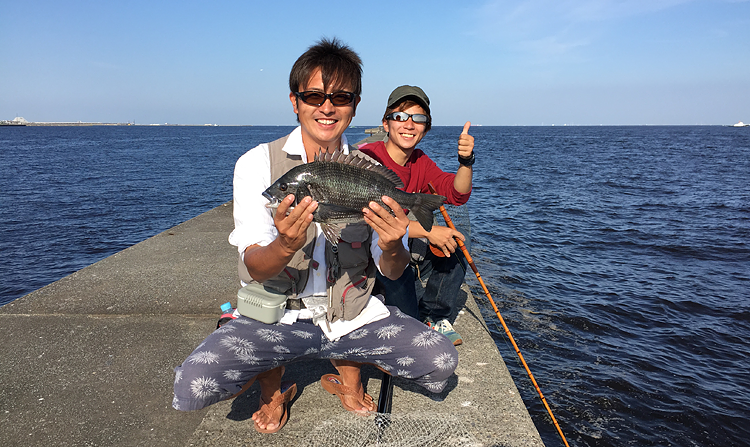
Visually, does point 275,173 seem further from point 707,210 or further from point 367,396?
point 707,210

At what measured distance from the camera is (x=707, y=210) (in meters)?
18.3

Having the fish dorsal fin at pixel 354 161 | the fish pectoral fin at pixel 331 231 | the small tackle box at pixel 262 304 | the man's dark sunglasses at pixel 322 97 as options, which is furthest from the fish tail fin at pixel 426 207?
the small tackle box at pixel 262 304

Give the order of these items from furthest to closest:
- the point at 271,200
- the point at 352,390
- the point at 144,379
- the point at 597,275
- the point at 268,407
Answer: the point at 597,275, the point at 144,379, the point at 352,390, the point at 268,407, the point at 271,200

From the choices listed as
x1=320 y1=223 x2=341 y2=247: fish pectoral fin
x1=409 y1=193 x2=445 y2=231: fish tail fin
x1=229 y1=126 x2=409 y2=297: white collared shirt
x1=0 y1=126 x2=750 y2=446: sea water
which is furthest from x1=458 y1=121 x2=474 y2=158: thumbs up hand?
x1=0 y1=126 x2=750 y2=446: sea water

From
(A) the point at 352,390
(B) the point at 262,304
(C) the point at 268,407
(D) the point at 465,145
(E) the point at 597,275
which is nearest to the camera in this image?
(B) the point at 262,304

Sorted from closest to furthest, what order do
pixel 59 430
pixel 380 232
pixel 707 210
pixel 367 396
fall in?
1. pixel 380 232
2. pixel 59 430
3. pixel 367 396
4. pixel 707 210

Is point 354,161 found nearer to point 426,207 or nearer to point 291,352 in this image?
point 426,207

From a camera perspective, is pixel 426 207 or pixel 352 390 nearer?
pixel 426 207

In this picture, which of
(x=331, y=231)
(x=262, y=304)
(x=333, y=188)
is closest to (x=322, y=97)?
(x=333, y=188)

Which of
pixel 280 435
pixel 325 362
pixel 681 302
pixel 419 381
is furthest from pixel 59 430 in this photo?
pixel 681 302

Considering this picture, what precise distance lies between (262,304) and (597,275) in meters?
9.71

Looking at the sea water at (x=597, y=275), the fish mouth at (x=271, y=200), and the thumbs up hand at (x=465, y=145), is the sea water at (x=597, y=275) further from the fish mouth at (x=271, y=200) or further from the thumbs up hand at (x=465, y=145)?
the fish mouth at (x=271, y=200)

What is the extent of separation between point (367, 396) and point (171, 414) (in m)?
1.52

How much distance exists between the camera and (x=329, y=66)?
315 centimetres
